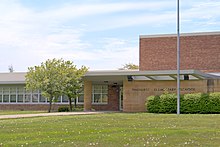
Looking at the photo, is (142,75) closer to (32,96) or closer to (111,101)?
(111,101)

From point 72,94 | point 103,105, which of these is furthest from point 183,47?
point 72,94

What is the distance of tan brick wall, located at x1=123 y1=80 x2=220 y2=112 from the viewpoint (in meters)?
35.9

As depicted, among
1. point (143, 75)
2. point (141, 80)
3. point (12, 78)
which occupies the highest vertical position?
point (12, 78)

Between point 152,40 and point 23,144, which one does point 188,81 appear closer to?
point 152,40

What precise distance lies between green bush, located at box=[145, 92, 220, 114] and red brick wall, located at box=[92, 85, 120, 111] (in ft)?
31.2

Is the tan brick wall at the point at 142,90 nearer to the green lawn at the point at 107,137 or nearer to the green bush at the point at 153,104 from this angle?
the green bush at the point at 153,104

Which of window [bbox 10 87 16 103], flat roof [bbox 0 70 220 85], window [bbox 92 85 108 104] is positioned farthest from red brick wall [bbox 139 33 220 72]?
window [bbox 10 87 16 103]

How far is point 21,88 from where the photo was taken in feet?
156

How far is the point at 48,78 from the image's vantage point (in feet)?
126

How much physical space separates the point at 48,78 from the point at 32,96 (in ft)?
30.9

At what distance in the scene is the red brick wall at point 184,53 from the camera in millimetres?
44719

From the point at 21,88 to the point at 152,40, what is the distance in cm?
1389

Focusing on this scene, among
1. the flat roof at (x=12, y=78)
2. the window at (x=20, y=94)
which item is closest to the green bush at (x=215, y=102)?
the flat roof at (x=12, y=78)

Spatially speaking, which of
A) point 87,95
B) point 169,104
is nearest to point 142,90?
point 169,104
